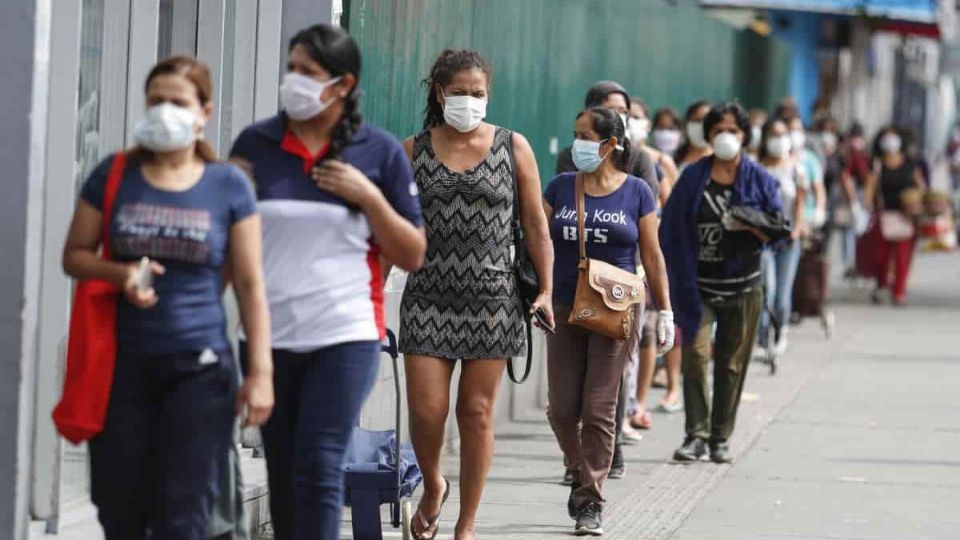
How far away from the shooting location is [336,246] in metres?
5.90

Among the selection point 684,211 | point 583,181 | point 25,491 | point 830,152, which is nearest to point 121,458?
point 25,491

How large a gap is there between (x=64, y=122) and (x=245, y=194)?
73.6 inches

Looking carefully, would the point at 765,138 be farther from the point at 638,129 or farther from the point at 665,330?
the point at 665,330

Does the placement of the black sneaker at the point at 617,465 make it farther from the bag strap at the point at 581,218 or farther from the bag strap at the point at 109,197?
the bag strap at the point at 109,197

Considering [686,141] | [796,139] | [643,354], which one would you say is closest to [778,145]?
[686,141]

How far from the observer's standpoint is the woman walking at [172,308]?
17.6 feet

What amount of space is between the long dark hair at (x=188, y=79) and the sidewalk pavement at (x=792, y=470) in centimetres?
310

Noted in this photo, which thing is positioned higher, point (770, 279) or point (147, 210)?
point (147, 210)

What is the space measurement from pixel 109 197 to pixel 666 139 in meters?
9.25

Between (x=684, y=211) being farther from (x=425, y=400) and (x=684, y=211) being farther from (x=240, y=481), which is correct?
(x=240, y=481)

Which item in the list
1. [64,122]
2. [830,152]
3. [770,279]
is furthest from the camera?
[830,152]

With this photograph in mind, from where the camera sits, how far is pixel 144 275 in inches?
208

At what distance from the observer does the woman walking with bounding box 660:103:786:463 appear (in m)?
10.5

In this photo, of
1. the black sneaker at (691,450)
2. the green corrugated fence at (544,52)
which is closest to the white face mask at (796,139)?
the green corrugated fence at (544,52)
